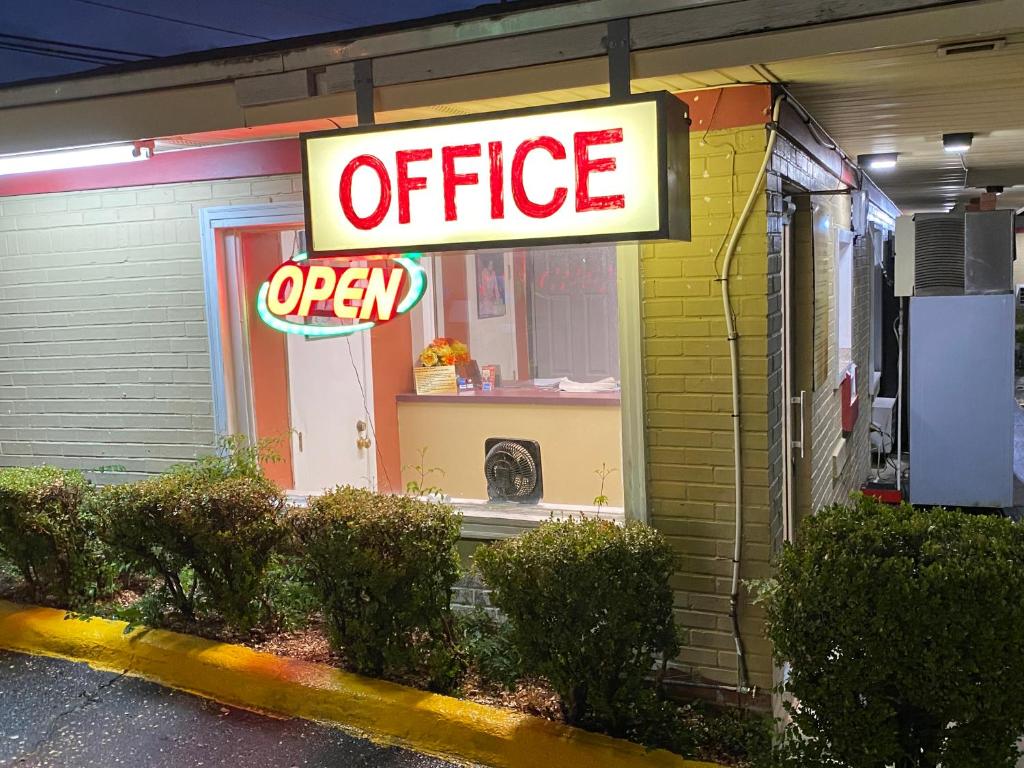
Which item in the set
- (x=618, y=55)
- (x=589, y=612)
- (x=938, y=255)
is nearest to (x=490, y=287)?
(x=618, y=55)

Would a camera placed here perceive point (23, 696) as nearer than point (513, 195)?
No

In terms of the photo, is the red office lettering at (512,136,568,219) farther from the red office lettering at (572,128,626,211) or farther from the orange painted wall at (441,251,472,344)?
the orange painted wall at (441,251,472,344)

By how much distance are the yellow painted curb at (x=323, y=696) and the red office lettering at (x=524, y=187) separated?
2.40m

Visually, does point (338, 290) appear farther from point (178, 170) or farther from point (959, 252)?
point (959, 252)

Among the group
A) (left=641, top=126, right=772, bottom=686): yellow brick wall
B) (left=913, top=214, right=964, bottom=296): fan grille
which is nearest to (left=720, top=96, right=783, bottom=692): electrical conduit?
(left=641, top=126, right=772, bottom=686): yellow brick wall

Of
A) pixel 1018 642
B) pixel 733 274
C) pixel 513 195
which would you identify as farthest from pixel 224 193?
pixel 1018 642

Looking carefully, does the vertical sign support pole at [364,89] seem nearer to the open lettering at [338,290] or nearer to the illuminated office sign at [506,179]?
the illuminated office sign at [506,179]

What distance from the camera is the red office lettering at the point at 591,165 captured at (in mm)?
3600

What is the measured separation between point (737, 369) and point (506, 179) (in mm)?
1649

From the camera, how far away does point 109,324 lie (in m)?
6.75

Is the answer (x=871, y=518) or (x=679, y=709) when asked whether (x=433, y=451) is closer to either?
(x=679, y=709)

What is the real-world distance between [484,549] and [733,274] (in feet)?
6.21

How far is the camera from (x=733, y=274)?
4594 mm

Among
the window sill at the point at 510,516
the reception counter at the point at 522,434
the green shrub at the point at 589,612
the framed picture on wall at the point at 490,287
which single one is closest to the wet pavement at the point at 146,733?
the green shrub at the point at 589,612
